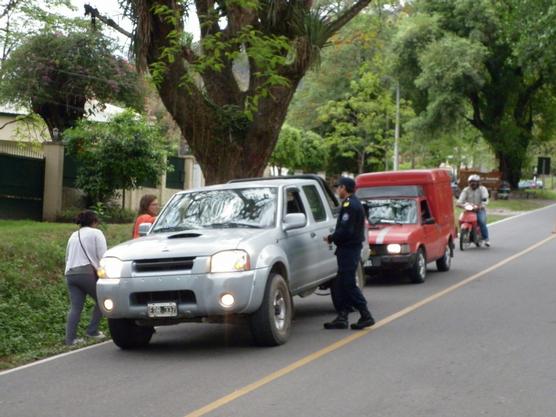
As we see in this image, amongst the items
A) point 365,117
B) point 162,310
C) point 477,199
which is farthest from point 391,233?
point 365,117

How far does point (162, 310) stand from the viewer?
30.4 feet

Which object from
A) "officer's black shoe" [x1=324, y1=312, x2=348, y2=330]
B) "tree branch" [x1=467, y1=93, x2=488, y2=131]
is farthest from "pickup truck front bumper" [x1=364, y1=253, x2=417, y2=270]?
"tree branch" [x1=467, y1=93, x2=488, y2=131]

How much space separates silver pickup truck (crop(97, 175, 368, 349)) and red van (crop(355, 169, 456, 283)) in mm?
4690

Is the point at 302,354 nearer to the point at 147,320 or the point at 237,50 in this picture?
the point at 147,320

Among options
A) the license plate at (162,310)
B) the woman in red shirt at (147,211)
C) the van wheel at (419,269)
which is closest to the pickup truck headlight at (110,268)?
the license plate at (162,310)

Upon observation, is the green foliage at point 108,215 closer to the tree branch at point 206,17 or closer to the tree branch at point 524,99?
the tree branch at point 206,17

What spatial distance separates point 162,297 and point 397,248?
23.9ft

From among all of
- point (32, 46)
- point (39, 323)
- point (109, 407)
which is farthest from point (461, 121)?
point (109, 407)

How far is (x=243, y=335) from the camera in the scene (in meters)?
10.8

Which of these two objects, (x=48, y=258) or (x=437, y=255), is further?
(x=437, y=255)

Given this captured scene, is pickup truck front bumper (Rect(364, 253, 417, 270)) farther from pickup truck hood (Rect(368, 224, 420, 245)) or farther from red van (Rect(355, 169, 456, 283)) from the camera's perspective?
pickup truck hood (Rect(368, 224, 420, 245))

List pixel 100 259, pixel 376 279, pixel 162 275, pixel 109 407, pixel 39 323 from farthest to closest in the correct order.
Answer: pixel 376 279
pixel 39 323
pixel 100 259
pixel 162 275
pixel 109 407

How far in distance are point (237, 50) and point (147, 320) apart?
23.1 feet

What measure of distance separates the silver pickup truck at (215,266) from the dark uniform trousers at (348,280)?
0.50 m
